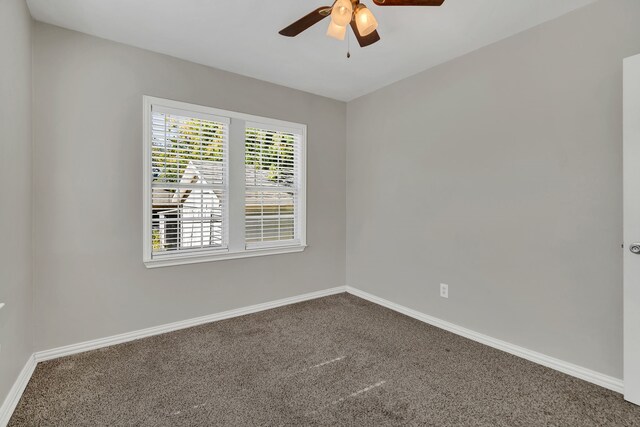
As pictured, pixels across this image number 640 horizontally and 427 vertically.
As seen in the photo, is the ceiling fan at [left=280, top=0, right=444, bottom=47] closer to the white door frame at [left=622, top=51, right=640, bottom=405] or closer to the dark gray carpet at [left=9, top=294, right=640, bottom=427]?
the white door frame at [left=622, top=51, right=640, bottom=405]

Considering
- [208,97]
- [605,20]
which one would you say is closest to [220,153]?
[208,97]

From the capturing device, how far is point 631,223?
188 cm

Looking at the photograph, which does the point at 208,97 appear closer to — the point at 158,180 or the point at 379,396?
the point at 158,180

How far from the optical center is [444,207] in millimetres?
3041

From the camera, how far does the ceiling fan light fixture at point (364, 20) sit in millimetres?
1700

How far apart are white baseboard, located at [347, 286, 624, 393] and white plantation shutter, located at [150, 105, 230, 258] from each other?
2132mm

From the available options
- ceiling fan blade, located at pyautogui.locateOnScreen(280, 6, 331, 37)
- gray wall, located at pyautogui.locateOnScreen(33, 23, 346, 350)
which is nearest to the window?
gray wall, located at pyautogui.locateOnScreen(33, 23, 346, 350)

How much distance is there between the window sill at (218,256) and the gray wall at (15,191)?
0.85 metres

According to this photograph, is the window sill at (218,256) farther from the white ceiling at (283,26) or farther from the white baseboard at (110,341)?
the white ceiling at (283,26)

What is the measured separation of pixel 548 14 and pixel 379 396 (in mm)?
2850

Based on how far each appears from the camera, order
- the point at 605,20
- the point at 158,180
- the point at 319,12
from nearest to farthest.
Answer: the point at 319,12 < the point at 605,20 < the point at 158,180

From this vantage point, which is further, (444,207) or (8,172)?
(444,207)

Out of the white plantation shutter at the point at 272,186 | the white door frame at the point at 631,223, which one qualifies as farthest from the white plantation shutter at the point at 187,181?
the white door frame at the point at 631,223

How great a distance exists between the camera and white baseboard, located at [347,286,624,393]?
207 centimetres
